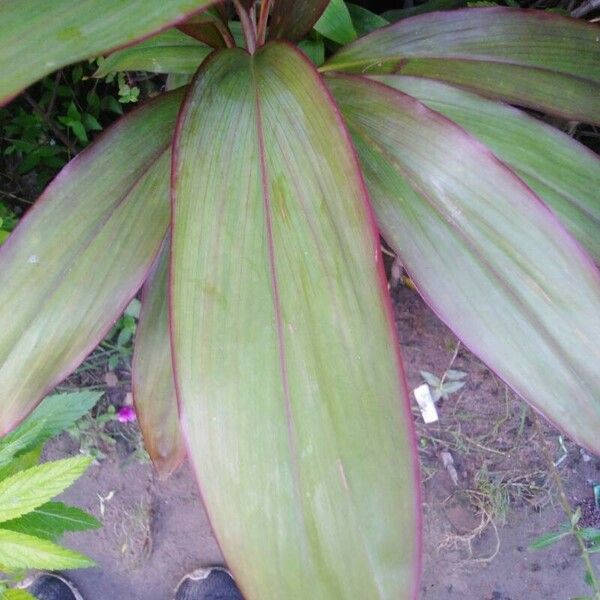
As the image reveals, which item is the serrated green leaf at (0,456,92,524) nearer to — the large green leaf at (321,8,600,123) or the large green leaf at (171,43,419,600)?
the large green leaf at (171,43,419,600)

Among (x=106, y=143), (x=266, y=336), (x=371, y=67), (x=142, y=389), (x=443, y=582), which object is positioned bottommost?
(x=443, y=582)

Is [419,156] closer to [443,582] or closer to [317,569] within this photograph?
[317,569]

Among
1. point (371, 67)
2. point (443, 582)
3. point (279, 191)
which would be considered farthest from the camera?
point (443, 582)

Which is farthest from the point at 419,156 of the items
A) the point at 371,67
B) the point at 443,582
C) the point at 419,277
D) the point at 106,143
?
the point at 443,582

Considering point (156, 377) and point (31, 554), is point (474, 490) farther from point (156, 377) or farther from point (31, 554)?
point (31, 554)

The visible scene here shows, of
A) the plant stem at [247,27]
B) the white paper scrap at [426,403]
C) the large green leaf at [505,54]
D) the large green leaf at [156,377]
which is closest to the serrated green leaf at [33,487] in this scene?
the large green leaf at [156,377]
